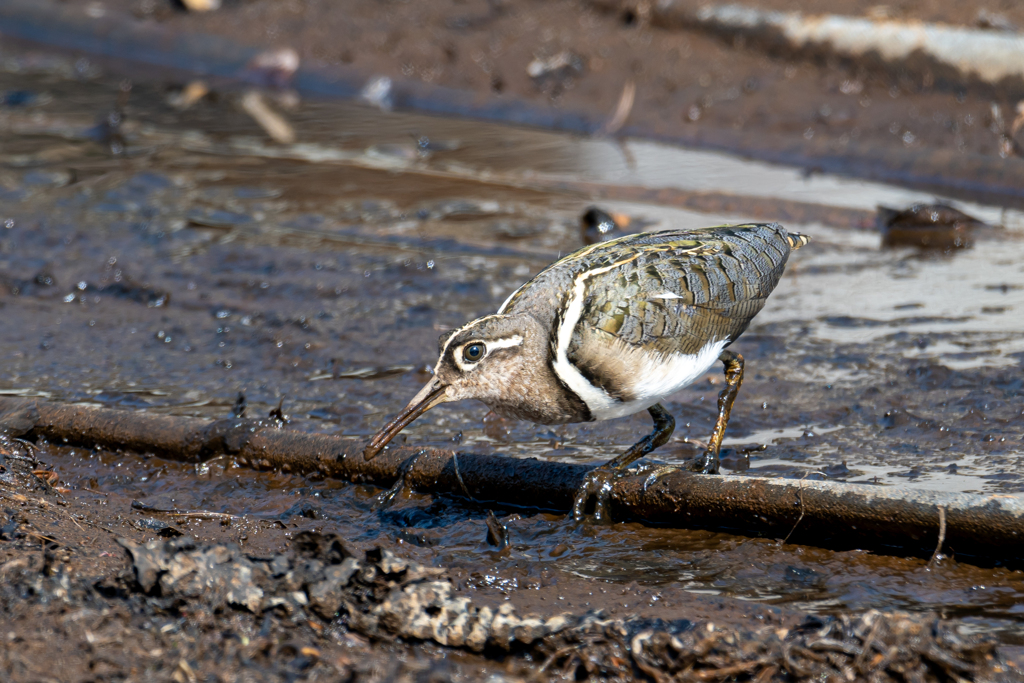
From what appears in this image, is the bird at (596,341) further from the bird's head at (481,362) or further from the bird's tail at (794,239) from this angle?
the bird's tail at (794,239)

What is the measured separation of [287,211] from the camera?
8.82 metres

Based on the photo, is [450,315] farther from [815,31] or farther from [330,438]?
[815,31]

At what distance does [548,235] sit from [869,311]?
2.59 metres

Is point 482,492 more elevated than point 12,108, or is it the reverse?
point 12,108

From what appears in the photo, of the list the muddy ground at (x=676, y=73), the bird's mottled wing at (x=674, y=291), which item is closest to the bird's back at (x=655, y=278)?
the bird's mottled wing at (x=674, y=291)

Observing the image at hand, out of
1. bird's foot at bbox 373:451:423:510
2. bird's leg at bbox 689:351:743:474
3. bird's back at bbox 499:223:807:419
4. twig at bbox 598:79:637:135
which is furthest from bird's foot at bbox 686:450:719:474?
twig at bbox 598:79:637:135

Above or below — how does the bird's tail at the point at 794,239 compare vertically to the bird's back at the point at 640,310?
above

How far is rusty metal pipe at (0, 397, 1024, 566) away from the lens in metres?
3.86

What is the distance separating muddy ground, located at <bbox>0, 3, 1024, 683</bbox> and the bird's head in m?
0.55

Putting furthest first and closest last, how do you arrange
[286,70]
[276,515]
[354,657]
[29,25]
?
[29,25]
[286,70]
[276,515]
[354,657]

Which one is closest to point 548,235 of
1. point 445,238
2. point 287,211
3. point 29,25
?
point 445,238

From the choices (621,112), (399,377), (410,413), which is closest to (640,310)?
(410,413)

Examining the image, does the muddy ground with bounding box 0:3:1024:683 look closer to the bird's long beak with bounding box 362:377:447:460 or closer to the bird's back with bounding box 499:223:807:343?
the bird's long beak with bounding box 362:377:447:460

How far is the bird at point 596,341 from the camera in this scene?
422 cm
